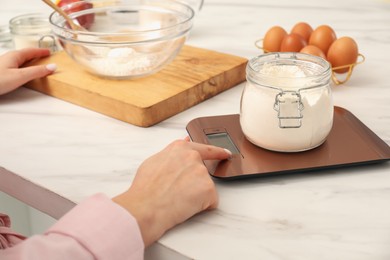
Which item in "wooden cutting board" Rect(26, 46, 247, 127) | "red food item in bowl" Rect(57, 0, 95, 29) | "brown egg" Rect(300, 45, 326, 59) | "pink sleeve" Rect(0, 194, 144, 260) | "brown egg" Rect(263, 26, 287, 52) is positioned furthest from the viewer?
"red food item in bowl" Rect(57, 0, 95, 29)

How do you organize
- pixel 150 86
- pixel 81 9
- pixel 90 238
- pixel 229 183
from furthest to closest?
pixel 81 9
pixel 150 86
pixel 229 183
pixel 90 238

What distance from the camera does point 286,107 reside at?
1.01 metres

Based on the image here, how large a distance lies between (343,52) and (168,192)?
0.62 metres

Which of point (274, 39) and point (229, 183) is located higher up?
point (274, 39)

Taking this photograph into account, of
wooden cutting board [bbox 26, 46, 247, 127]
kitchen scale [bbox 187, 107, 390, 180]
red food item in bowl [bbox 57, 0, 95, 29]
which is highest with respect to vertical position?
red food item in bowl [bbox 57, 0, 95, 29]

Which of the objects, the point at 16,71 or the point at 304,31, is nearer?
the point at 16,71

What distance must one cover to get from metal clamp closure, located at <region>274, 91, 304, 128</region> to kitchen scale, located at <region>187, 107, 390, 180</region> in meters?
0.07

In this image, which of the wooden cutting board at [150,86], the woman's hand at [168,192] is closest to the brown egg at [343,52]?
the wooden cutting board at [150,86]

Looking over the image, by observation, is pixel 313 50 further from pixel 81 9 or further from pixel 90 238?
pixel 90 238

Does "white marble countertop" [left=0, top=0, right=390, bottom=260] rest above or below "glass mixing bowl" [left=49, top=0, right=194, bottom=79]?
below

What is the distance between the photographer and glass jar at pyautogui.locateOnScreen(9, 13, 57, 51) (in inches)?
61.5

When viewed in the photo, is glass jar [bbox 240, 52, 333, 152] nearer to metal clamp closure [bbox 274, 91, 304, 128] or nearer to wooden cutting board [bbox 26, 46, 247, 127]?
metal clamp closure [bbox 274, 91, 304, 128]

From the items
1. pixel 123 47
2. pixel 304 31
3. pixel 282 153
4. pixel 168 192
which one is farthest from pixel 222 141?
pixel 304 31

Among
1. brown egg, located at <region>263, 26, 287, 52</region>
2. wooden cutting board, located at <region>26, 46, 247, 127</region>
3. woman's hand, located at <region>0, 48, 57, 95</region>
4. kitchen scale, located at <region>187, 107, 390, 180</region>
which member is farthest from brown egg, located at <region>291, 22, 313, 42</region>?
woman's hand, located at <region>0, 48, 57, 95</region>
